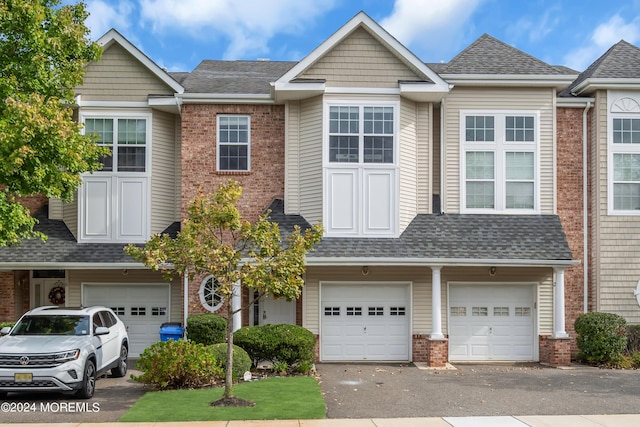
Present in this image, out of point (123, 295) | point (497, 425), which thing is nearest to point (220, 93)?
point (123, 295)

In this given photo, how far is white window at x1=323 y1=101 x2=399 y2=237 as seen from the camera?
60.5ft

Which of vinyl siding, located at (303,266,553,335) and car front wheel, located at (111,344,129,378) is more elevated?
vinyl siding, located at (303,266,553,335)

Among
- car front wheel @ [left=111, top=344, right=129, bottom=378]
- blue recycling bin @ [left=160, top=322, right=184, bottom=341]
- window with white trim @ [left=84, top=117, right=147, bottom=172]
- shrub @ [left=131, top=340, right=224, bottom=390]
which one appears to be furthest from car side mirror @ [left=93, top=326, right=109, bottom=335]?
window with white trim @ [left=84, top=117, right=147, bottom=172]

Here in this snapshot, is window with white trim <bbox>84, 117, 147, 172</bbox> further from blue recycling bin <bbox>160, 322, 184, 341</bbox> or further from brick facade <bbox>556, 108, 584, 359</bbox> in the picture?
brick facade <bbox>556, 108, 584, 359</bbox>

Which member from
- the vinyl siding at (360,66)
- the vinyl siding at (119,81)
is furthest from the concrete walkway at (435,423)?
the vinyl siding at (119,81)

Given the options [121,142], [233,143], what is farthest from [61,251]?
[233,143]

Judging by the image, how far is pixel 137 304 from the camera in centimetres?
2022

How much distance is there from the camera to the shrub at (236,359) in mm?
14695

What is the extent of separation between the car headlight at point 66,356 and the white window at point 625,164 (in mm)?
14401

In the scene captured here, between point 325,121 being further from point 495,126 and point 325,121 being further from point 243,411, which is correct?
point 243,411

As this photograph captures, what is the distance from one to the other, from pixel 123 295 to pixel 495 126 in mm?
11724

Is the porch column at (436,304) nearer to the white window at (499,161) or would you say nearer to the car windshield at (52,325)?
the white window at (499,161)

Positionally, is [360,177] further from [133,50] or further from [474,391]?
[133,50]

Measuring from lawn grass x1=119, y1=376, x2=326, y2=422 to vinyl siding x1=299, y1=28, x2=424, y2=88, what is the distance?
8413 mm
